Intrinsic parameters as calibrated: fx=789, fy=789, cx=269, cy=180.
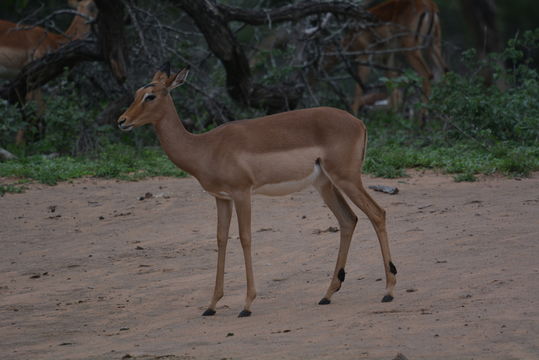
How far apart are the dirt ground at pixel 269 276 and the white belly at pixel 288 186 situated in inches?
27.8

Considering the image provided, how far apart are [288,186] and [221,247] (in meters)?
0.58

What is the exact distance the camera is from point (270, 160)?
4.95 meters

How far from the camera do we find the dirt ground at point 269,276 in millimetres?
3930

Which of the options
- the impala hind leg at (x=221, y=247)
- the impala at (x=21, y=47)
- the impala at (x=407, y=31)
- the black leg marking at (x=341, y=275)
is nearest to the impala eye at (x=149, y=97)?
the impala hind leg at (x=221, y=247)

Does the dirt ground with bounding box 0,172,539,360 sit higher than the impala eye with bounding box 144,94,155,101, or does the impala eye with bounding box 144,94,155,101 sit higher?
the impala eye with bounding box 144,94,155,101

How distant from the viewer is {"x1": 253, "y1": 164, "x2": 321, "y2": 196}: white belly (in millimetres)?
4953

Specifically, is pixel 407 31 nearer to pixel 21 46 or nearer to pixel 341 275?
pixel 21 46

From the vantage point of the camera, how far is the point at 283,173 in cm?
495

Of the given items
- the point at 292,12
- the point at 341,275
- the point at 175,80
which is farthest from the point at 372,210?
the point at 292,12

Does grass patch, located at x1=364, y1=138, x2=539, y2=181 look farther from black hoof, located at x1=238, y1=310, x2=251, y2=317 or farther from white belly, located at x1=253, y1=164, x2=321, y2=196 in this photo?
black hoof, located at x1=238, y1=310, x2=251, y2=317

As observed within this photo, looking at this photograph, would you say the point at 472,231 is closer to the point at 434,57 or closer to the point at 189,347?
the point at 189,347

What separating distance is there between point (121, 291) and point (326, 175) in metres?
1.73

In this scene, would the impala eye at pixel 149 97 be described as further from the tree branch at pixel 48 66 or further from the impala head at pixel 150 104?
the tree branch at pixel 48 66

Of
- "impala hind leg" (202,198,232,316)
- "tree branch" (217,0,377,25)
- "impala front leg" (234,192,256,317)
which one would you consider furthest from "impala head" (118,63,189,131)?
"tree branch" (217,0,377,25)
